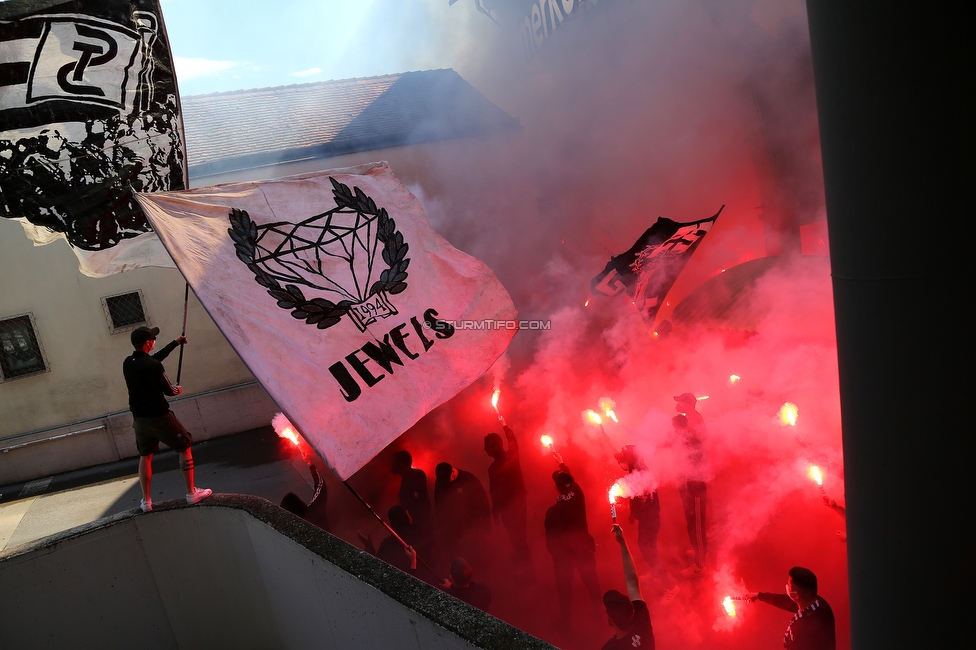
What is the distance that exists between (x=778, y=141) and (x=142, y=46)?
714cm

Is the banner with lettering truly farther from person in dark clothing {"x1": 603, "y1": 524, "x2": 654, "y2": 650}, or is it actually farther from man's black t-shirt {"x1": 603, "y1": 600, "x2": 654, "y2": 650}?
man's black t-shirt {"x1": 603, "y1": 600, "x2": 654, "y2": 650}

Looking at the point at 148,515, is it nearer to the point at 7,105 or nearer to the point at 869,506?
the point at 7,105

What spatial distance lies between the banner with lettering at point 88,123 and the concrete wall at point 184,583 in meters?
1.58

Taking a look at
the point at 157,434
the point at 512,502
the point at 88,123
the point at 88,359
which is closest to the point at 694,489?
the point at 512,502

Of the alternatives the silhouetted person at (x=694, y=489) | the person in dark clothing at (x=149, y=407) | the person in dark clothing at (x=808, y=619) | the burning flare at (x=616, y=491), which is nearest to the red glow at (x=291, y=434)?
the person in dark clothing at (x=149, y=407)

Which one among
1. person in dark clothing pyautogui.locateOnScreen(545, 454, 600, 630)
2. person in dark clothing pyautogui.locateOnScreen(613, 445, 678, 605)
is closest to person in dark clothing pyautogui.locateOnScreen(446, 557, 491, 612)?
person in dark clothing pyautogui.locateOnScreen(545, 454, 600, 630)

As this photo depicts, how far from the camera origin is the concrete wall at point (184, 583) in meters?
2.68

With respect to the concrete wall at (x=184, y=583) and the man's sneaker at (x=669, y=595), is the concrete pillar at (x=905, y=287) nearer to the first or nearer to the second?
the concrete wall at (x=184, y=583)

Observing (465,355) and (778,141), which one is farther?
(778,141)

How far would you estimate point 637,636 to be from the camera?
281cm

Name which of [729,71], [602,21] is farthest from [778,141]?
[602,21]

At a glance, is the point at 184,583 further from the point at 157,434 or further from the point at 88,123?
the point at 88,123

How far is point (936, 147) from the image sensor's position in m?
1.25

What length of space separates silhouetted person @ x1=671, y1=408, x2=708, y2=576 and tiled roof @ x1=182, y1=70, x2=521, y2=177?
244 inches
